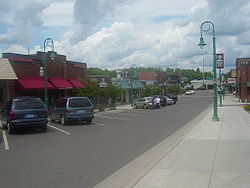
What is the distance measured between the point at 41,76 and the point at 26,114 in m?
15.5

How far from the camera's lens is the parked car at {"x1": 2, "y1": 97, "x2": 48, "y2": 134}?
1695 cm

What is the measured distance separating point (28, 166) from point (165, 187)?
4.11 m

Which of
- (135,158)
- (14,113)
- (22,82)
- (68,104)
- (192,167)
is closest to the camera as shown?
(192,167)

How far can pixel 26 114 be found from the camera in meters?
17.1

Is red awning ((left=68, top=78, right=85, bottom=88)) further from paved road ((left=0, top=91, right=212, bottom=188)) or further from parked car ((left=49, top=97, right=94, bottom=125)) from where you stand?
→ paved road ((left=0, top=91, right=212, bottom=188))

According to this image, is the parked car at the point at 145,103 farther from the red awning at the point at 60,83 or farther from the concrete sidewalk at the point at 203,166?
the concrete sidewalk at the point at 203,166

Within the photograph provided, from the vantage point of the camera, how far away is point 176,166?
28.2 ft

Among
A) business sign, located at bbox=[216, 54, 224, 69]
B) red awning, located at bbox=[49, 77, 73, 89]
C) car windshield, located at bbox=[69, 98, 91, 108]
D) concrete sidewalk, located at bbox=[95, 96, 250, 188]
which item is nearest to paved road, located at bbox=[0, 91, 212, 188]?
concrete sidewalk, located at bbox=[95, 96, 250, 188]

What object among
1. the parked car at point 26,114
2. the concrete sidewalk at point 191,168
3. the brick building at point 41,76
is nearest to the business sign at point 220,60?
the concrete sidewalk at point 191,168

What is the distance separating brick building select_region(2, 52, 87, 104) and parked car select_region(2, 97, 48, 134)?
→ 468 inches

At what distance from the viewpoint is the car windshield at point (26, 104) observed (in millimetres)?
17280

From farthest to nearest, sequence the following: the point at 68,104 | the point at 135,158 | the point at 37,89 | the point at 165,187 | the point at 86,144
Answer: the point at 37,89, the point at 68,104, the point at 86,144, the point at 135,158, the point at 165,187

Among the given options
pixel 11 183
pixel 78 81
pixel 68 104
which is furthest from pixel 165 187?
pixel 78 81

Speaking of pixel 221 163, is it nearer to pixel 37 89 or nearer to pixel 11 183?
pixel 11 183
